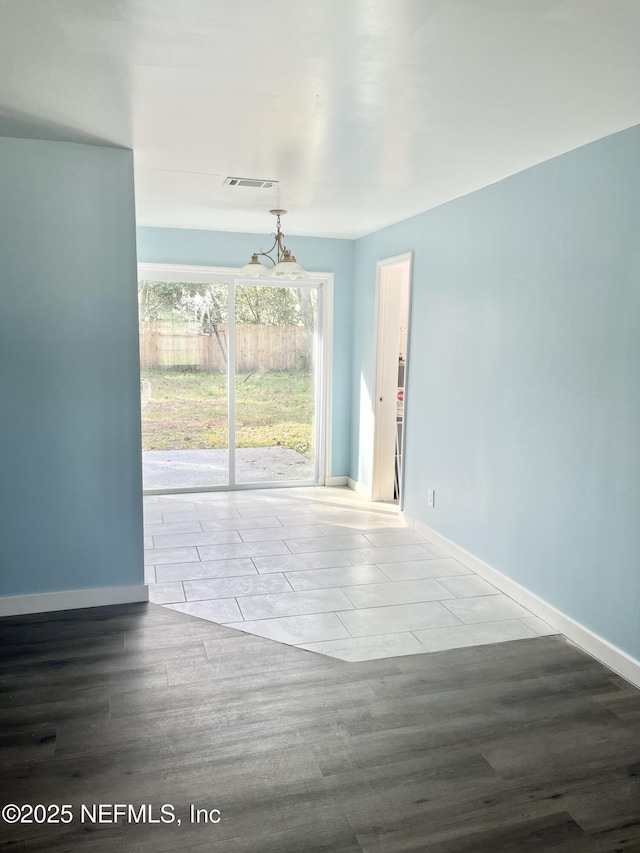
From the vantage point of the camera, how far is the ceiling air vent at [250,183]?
3797 mm

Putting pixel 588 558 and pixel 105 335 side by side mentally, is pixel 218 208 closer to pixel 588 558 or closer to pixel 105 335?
pixel 105 335

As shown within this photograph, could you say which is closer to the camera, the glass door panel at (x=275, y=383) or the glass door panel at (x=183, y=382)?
the glass door panel at (x=183, y=382)

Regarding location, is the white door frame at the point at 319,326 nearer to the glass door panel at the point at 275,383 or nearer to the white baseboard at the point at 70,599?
the glass door panel at the point at 275,383

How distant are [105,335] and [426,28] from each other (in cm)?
216

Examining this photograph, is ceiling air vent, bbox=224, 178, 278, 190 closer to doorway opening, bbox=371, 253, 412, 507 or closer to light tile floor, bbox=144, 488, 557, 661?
doorway opening, bbox=371, 253, 412, 507

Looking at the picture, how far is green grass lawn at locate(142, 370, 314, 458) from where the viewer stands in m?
5.93

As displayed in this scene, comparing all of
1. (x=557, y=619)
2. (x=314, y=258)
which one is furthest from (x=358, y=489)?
(x=557, y=619)

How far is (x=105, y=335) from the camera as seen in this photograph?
3303mm

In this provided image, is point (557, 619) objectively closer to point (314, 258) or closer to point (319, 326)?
point (319, 326)

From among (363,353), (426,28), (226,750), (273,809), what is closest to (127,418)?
(226,750)

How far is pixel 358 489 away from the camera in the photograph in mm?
6109

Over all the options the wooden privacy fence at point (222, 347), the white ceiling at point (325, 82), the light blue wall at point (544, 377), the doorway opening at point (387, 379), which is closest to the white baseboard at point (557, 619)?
the light blue wall at point (544, 377)

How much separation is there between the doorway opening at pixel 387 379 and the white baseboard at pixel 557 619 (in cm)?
132

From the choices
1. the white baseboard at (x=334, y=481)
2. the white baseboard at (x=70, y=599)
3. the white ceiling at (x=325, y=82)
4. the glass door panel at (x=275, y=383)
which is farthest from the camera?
the white baseboard at (x=334, y=481)
